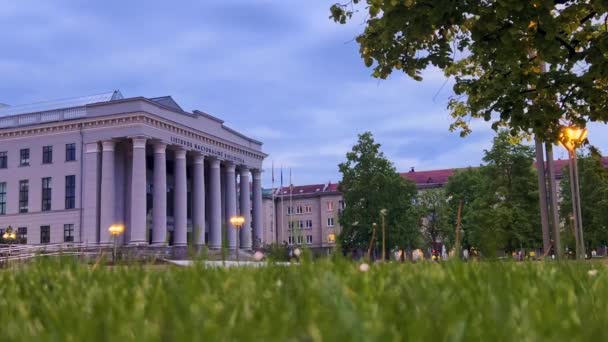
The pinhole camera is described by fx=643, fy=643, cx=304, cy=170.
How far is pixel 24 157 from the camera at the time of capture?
7494 cm

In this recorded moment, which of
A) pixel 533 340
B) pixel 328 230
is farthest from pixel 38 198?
pixel 533 340

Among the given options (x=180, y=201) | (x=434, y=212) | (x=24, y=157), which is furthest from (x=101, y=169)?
(x=434, y=212)

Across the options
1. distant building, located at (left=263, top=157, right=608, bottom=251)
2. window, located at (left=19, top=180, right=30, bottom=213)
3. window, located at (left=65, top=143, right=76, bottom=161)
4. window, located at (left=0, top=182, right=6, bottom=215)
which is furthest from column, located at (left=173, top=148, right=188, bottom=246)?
distant building, located at (left=263, top=157, right=608, bottom=251)

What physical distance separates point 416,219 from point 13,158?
47851 mm

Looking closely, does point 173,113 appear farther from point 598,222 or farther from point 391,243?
point 598,222

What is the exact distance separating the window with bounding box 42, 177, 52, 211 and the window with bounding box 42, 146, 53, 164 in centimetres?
198

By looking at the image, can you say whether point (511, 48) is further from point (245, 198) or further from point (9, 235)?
point (245, 198)

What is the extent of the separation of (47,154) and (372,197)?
124 ft

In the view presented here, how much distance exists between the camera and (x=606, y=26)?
551 inches

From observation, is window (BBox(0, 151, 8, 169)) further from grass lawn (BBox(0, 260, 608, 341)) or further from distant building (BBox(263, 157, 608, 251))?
grass lawn (BBox(0, 260, 608, 341))

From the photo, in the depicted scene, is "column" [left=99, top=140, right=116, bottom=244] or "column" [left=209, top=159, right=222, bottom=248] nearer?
"column" [left=99, top=140, right=116, bottom=244]

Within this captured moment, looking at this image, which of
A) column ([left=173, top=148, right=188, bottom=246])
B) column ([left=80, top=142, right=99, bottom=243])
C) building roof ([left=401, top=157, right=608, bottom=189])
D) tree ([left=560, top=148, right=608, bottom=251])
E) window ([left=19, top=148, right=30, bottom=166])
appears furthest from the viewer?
building roof ([left=401, top=157, right=608, bottom=189])

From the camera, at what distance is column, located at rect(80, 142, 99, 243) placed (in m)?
69.2

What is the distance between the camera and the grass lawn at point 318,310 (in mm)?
1624
